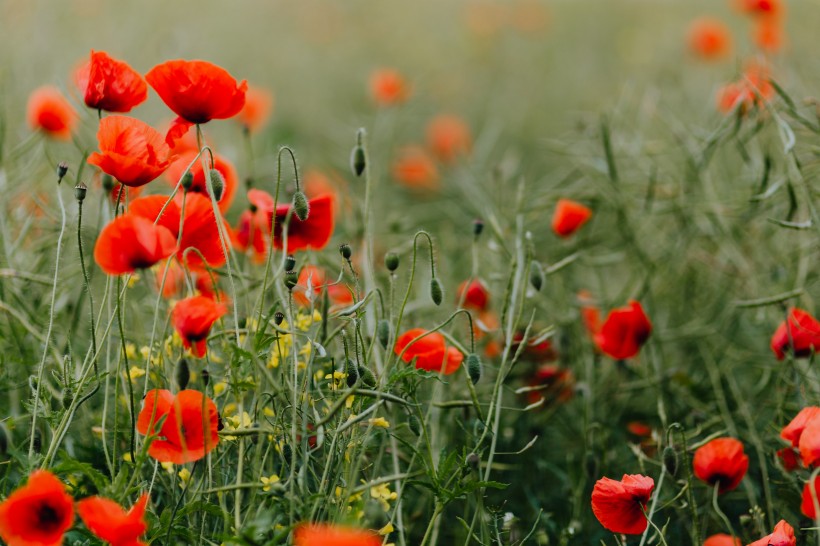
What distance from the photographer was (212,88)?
0.96 m

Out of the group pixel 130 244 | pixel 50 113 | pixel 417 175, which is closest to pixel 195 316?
pixel 130 244

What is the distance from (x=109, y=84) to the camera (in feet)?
3.44

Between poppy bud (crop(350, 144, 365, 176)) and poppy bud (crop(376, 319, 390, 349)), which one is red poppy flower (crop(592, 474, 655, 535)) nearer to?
poppy bud (crop(376, 319, 390, 349))

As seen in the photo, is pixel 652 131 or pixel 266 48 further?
pixel 266 48

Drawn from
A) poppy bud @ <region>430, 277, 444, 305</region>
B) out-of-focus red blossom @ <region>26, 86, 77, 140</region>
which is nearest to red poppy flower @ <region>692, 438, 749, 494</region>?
poppy bud @ <region>430, 277, 444, 305</region>

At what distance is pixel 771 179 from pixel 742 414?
69 cm

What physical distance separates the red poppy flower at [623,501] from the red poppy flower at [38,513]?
56 centimetres

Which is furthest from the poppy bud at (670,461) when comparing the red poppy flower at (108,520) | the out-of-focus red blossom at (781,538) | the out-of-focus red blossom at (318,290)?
the red poppy flower at (108,520)

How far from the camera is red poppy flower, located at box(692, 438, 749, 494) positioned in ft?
3.52

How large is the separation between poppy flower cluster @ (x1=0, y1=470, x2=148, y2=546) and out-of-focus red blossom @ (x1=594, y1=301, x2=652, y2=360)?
0.78 metres

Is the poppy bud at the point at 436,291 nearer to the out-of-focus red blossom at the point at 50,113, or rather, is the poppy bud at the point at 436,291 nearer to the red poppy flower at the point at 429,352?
the red poppy flower at the point at 429,352

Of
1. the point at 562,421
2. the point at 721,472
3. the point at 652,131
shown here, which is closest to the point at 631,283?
the point at 562,421

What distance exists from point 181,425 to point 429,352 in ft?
1.10

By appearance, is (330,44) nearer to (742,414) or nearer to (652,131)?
(652,131)
